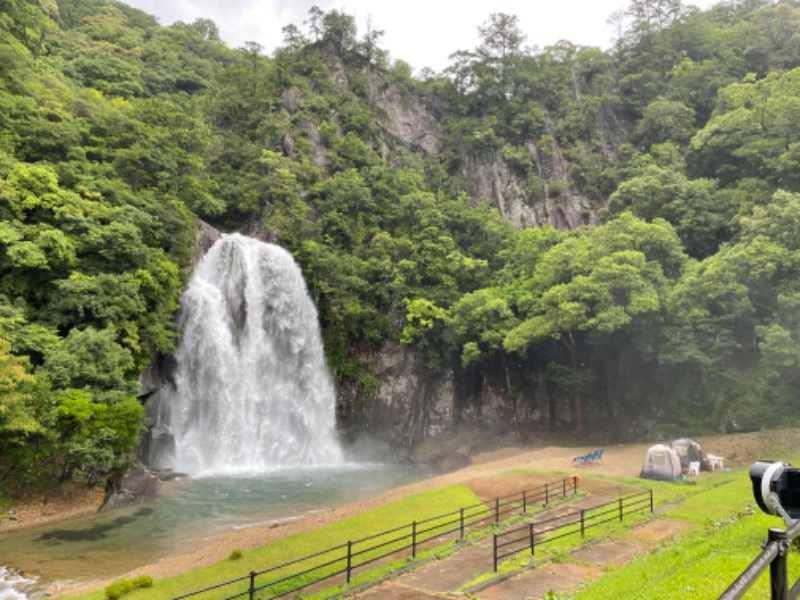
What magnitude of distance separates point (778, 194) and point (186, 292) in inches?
1438

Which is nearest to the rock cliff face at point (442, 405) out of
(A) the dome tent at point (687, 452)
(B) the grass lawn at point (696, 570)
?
(A) the dome tent at point (687, 452)

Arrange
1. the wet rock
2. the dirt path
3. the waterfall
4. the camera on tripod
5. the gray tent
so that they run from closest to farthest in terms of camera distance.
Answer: the camera on tripod, the dirt path, the wet rock, the gray tent, the waterfall

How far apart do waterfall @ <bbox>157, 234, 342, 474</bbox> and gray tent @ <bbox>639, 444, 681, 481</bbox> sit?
20007 millimetres

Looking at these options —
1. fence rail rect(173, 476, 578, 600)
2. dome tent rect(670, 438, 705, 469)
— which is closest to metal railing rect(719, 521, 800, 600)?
fence rail rect(173, 476, 578, 600)

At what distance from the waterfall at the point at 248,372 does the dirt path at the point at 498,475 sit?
11.0 m

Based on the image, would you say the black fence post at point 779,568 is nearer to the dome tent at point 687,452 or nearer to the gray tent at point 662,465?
the gray tent at point 662,465

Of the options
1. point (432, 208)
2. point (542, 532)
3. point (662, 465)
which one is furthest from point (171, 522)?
point (432, 208)

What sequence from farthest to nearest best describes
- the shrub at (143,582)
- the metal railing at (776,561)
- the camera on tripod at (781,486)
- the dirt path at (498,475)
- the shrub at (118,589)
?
1. the dirt path at (498,475)
2. the shrub at (143,582)
3. the shrub at (118,589)
4. the camera on tripod at (781,486)
5. the metal railing at (776,561)

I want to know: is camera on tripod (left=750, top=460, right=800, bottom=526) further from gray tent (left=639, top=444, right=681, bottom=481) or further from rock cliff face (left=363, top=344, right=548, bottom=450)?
rock cliff face (left=363, top=344, right=548, bottom=450)

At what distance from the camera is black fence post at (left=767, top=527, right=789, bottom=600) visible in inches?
95.3

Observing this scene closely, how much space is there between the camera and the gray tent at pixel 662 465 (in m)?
23.6

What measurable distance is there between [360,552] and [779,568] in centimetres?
1023

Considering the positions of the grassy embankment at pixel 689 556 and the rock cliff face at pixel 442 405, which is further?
the rock cliff face at pixel 442 405

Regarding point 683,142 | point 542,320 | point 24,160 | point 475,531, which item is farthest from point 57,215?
point 683,142
